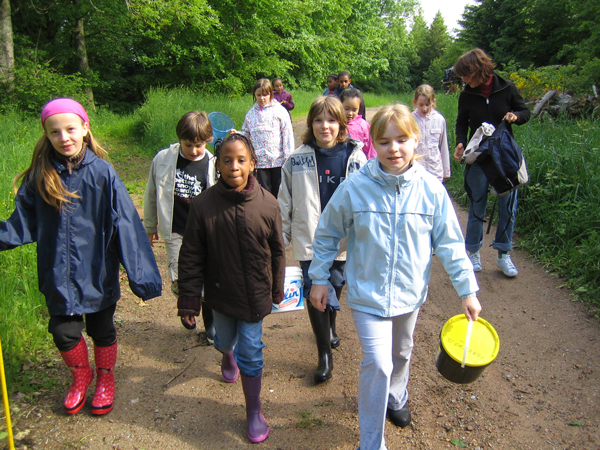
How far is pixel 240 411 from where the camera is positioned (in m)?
3.07

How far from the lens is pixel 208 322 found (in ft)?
12.7

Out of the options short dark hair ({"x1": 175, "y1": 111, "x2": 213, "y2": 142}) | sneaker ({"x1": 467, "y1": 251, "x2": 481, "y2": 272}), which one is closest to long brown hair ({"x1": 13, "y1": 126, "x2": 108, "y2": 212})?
short dark hair ({"x1": 175, "y1": 111, "x2": 213, "y2": 142})

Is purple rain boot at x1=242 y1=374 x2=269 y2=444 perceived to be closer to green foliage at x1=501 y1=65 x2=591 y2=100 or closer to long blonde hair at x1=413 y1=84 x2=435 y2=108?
long blonde hair at x1=413 y1=84 x2=435 y2=108

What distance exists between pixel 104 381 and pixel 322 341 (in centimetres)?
148

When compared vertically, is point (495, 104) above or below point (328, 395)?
above

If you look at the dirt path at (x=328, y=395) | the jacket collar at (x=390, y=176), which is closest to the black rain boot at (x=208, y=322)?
the dirt path at (x=328, y=395)

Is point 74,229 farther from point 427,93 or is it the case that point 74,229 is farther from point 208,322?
point 427,93

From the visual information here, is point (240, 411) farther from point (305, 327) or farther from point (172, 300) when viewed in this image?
point (172, 300)

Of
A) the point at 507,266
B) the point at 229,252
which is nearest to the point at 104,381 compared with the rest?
the point at 229,252

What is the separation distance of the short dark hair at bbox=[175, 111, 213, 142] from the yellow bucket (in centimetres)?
220

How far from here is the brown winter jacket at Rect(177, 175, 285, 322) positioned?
8.74ft

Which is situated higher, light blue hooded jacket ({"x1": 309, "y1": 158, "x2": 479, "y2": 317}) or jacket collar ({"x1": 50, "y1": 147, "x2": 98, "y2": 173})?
jacket collar ({"x1": 50, "y1": 147, "x2": 98, "y2": 173})

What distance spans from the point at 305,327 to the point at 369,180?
2146 mm

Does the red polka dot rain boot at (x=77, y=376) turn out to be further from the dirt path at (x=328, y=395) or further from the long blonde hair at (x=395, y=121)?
the long blonde hair at (x=395, y=121)
